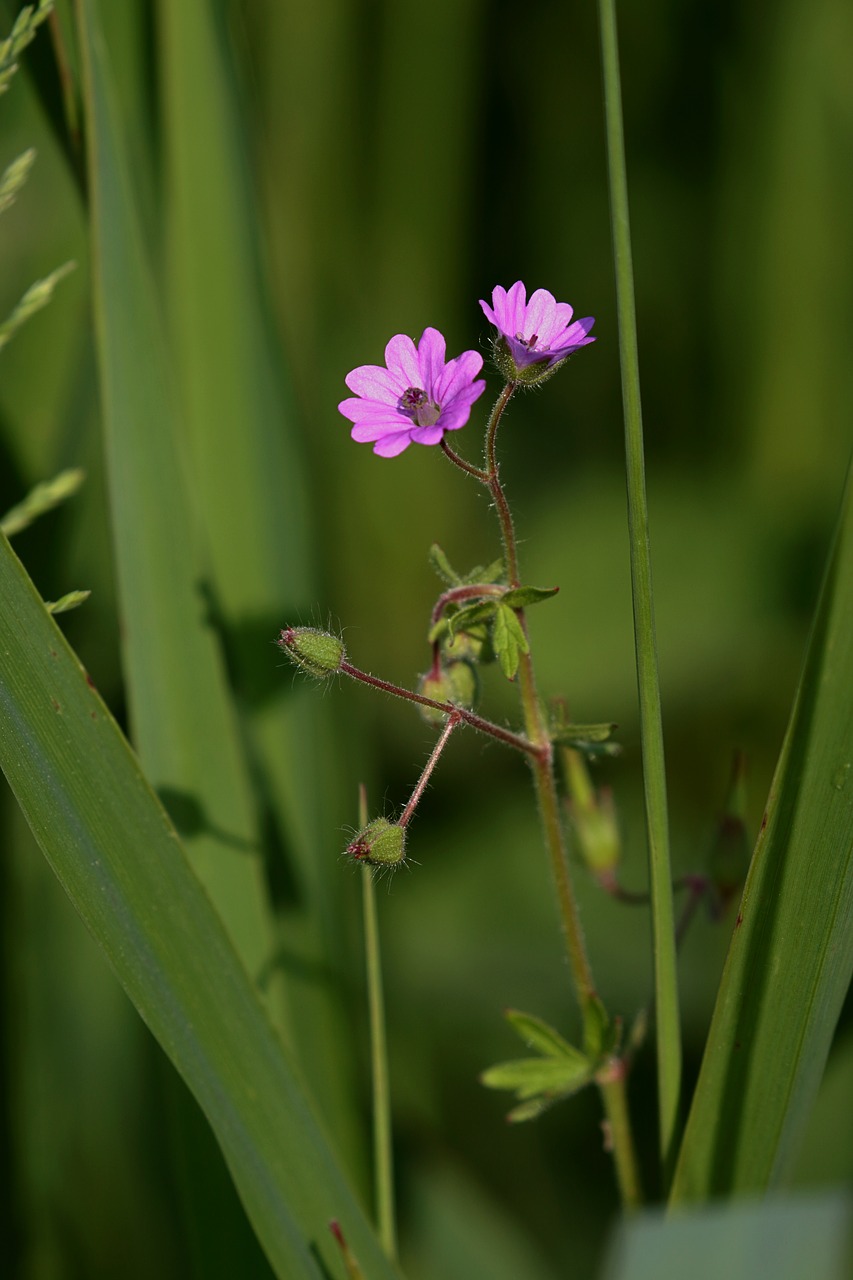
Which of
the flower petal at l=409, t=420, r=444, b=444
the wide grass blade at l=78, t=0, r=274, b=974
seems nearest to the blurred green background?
the wide grass blade at l=78, t=0, r=274, b=974

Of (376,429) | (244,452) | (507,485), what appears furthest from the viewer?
(507,485)

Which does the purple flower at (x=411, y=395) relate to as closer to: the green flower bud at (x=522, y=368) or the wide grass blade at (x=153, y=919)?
the green flower bud at (x=522, y=368)

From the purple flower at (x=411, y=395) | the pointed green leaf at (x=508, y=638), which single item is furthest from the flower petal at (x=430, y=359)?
the pointed green leaf at (x=508, y=638)

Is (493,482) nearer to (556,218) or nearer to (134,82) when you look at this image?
(134,82)

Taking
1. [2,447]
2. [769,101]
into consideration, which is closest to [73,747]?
[2,447]

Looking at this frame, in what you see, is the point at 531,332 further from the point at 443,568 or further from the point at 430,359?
the point at 443,568

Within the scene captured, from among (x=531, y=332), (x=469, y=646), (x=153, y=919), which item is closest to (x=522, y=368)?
(x=531, y=332)

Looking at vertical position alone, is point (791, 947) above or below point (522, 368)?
below

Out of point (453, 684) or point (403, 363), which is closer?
point (403, 363)
